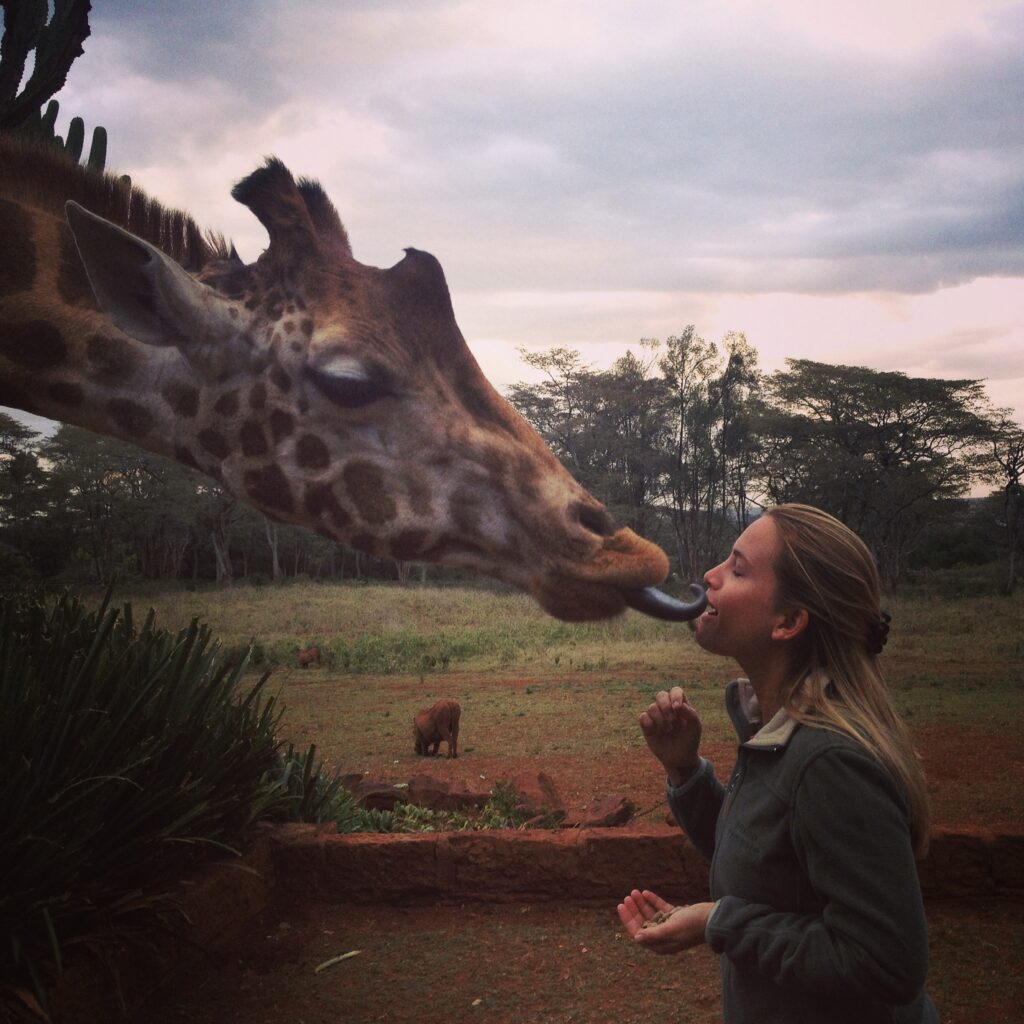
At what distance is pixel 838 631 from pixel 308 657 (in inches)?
187

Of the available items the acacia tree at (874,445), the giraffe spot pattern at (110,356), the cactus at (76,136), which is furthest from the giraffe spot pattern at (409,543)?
the acacia tree at (874,445)

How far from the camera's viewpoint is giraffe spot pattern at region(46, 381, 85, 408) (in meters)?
2.18

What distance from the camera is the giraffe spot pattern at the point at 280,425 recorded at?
2.17 meters

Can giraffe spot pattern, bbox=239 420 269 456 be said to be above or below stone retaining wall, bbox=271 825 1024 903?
above

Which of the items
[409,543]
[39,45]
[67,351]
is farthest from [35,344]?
[39,45]

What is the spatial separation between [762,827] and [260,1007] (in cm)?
206

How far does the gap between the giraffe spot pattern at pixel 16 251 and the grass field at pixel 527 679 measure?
9.50ft

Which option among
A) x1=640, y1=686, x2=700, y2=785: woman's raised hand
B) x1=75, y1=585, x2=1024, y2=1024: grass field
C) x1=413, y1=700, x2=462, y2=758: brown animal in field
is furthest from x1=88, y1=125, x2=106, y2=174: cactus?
x1=640, y1=686, x2=700, y2=785: woman's raised hand

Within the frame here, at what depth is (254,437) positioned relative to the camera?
86.3 inches

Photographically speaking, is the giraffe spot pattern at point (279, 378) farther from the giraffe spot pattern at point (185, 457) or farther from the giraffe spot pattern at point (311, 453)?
the giraffe spot pattern at point (185, 457)

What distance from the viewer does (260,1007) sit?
8.47 ft

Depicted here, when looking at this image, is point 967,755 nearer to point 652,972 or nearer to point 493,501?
point 652,972

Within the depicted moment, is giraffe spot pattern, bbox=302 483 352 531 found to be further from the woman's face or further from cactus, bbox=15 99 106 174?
cactus, bbox=15 99 106 174

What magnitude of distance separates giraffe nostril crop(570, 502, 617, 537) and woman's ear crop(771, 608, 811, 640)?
0.81 m
